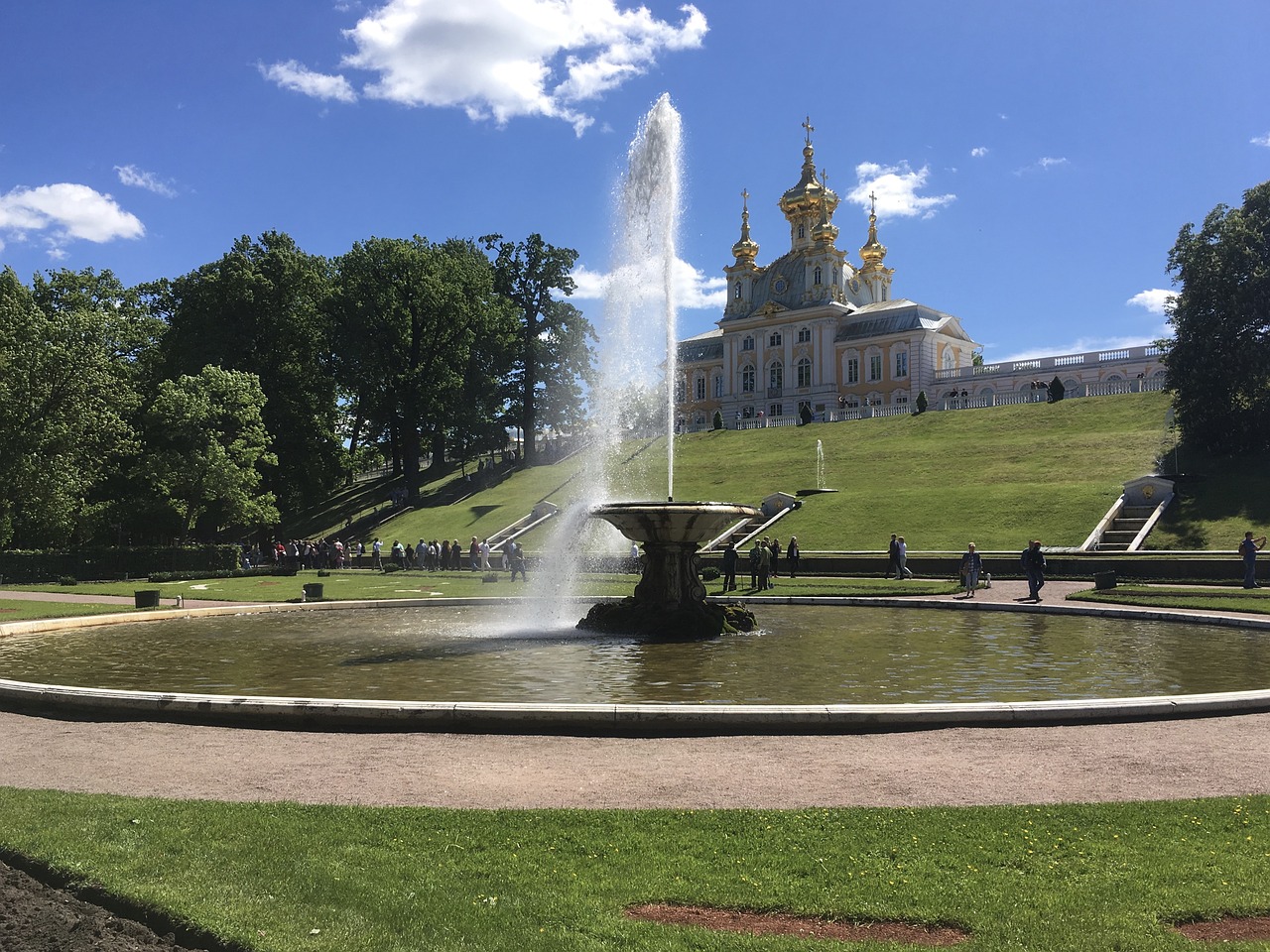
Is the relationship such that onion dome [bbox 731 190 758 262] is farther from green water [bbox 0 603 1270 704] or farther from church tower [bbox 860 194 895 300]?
green water [bbox 0 603 1270 704]

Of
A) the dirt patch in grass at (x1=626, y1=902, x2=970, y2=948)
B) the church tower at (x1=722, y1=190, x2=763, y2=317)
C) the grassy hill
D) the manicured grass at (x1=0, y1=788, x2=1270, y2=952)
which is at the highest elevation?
the church tower at (x1=722, y1=190, x2=763, y2=317)

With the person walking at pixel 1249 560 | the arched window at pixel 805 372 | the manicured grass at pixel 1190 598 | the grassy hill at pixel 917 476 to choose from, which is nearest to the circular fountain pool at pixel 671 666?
the manicured grass at pixel 1190 598

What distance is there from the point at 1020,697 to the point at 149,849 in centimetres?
880

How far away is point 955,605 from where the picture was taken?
2311cm

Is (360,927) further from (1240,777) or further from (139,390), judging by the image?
(139,390)

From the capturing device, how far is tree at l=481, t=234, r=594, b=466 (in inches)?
2933

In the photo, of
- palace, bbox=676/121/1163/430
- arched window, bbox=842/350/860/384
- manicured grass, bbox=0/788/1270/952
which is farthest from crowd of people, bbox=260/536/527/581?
arched window, bbox=842/350/860/384

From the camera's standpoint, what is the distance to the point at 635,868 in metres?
5.39

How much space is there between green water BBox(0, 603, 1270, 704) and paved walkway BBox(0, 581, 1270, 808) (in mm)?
1936

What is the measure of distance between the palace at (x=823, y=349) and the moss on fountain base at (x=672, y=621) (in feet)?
207

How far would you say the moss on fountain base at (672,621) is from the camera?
17.4m

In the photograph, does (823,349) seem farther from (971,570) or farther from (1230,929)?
(1230,929)

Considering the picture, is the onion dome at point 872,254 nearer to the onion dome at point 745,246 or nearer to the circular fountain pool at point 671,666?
the onion dome at point 745,246

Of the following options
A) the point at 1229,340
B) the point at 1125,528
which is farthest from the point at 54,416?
the point at 1229,340
